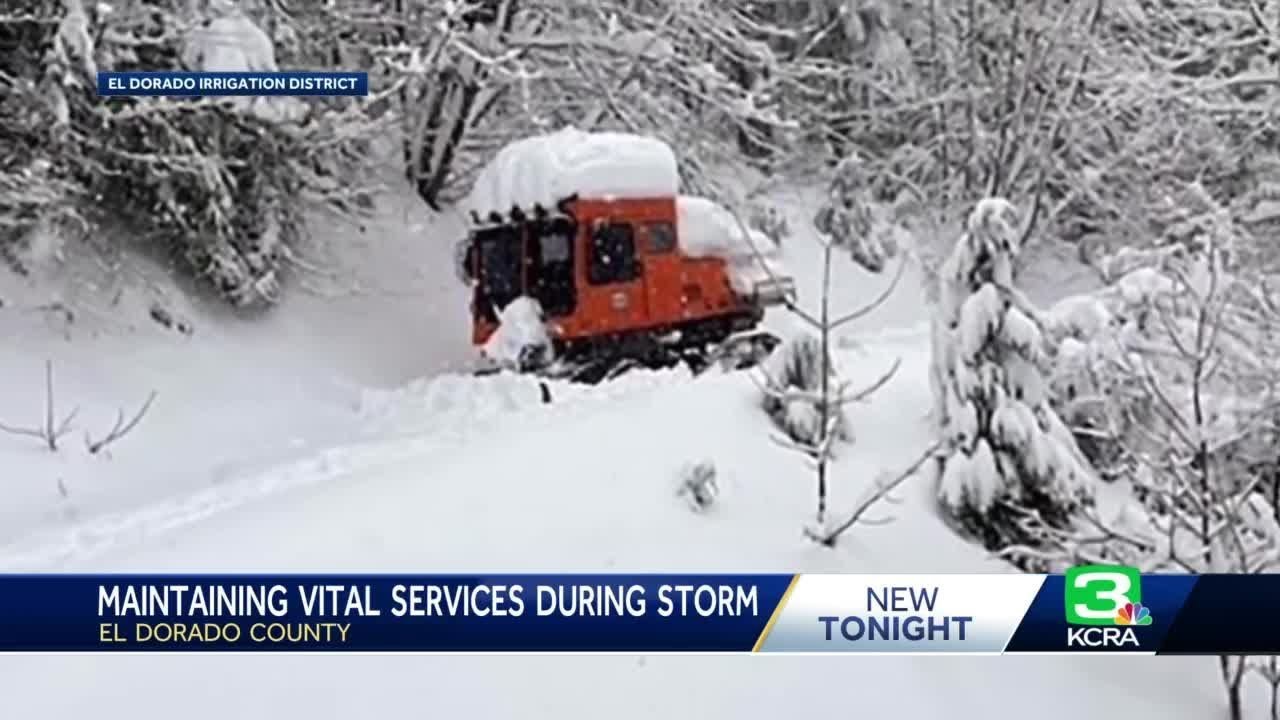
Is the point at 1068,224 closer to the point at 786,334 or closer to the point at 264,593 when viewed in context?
the point at 786,334

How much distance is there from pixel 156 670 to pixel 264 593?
451 millimetres

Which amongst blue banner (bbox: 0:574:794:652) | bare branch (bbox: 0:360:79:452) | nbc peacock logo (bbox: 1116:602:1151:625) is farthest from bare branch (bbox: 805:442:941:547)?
bare branch (bbox: 0:360:79:452)

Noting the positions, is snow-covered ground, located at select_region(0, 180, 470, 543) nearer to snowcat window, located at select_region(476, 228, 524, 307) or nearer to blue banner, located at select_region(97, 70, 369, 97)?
snowcat window, located at select_region(476, 228, 524, 307)

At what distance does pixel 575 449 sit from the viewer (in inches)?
272

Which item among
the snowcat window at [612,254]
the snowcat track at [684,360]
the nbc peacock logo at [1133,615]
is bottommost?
the snowcat track at [684,360]

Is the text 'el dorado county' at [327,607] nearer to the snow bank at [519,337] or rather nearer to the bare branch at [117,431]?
the bare branch at [117,431]

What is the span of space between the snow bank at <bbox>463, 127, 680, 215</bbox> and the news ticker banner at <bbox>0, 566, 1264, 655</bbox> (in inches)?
282

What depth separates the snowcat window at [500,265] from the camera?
11586 mm

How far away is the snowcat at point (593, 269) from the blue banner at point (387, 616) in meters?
6.53

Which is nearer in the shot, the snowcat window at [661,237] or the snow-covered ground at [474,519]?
the snow-covered ground at [474,519]

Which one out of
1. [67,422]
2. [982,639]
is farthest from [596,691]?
[67,422]

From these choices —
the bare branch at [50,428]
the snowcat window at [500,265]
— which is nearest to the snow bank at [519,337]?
the snowcat window at [500,265]

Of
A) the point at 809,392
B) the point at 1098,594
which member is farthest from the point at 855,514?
the point at 1098,594

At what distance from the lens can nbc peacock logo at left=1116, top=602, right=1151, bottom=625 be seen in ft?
14.1
